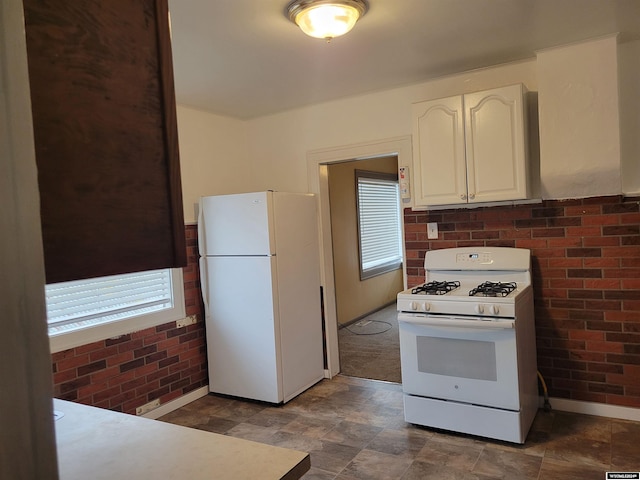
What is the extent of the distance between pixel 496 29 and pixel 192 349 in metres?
3.14

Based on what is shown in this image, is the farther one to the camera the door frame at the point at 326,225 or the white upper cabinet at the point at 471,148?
the door frame at the point at 326,225

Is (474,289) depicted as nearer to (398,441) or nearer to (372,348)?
(398,441)

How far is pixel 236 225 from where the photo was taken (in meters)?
3.60

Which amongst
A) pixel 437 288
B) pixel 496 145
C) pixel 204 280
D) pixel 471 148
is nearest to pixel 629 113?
pixel 496 145

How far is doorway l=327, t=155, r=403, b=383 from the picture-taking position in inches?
201

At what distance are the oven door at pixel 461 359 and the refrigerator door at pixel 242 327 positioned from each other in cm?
103

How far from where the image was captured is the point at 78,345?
9.81 ft

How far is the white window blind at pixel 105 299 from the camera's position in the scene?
9.69 ft

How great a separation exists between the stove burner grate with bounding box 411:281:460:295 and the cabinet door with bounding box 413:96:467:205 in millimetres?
564

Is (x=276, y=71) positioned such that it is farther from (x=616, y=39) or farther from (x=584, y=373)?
(x=584, y=373)

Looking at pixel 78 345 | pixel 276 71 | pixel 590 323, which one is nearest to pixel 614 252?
pixel 590 323

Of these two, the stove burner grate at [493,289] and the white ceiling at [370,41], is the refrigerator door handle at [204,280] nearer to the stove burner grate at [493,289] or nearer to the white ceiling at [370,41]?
the white ceiling at [370,41]

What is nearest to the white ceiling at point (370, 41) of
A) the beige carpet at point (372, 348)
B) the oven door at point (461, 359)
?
the oven door at point (461, 359)

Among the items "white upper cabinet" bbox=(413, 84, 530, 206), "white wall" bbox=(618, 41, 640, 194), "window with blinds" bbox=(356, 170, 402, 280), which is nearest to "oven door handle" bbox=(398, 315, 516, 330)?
"white upper cabinet" bbox=(413, 84, 530, 206)
